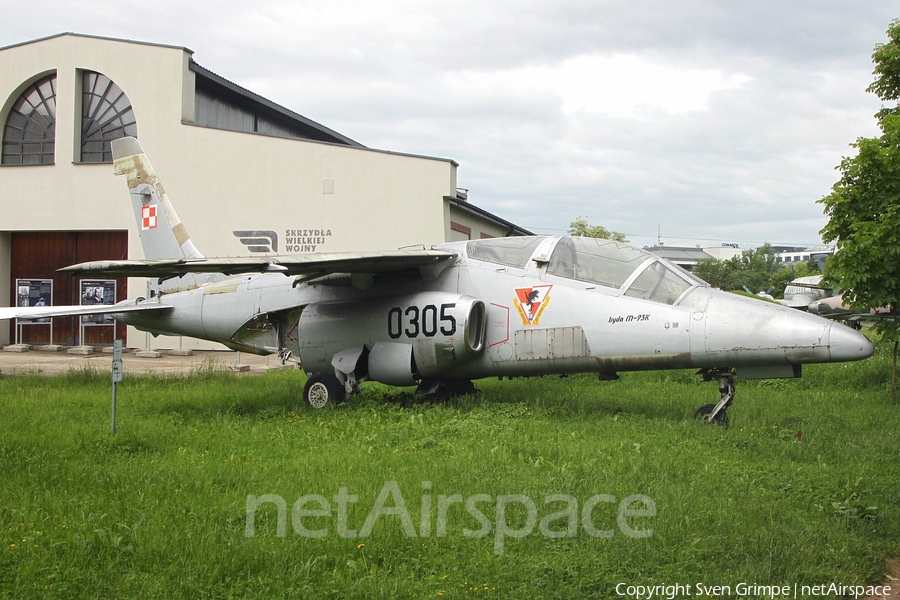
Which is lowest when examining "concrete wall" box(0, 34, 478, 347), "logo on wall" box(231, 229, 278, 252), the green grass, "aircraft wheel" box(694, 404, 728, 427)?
the green grass

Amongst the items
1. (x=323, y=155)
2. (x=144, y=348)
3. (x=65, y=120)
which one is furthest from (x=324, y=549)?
(x=65, y=120)

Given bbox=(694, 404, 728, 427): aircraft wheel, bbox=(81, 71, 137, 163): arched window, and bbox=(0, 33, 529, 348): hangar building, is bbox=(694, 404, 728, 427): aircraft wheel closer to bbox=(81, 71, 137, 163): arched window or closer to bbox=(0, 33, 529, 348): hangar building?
bbox=(0, 33, 529, 348): hangar building

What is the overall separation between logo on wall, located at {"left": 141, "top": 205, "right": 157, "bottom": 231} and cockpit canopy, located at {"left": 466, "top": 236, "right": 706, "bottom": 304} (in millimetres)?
6540

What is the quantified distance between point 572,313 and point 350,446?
11.7 feet

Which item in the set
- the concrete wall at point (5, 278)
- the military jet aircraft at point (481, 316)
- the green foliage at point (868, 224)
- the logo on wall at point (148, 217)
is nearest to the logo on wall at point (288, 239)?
the logo on wall at point (148, 217)

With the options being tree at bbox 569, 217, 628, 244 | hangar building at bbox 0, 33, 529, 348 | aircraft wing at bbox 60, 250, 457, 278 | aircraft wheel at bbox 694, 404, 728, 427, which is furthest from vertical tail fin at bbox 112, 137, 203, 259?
tree at bbox 569, 217, 628, 244

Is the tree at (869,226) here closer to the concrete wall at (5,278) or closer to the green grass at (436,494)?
the green grass at (436,494)

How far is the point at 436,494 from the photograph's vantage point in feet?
19.4

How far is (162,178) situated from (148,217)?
30.0 ft

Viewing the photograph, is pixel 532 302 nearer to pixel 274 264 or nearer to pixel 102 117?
pixel 274 264

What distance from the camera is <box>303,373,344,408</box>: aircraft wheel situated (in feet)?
37.3

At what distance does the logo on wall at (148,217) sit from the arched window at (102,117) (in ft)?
32.4

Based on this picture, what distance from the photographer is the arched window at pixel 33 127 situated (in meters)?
24.1

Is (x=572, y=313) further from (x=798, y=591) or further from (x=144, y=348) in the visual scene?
(x=144, y=348)
